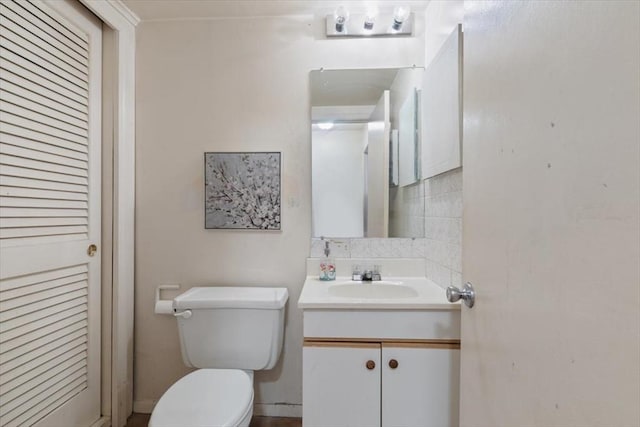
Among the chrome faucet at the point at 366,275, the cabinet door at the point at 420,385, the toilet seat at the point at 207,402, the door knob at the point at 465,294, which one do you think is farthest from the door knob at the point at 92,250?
the door knob at the point at 465,294

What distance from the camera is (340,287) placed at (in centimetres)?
153

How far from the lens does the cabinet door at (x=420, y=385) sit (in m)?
1.18

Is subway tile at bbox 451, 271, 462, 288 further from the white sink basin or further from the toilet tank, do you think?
the toilet tank

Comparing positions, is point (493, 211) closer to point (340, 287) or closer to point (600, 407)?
point (600, 407)

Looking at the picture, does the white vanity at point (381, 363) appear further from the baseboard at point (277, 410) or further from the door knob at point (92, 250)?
the door knob at point (92, 250)

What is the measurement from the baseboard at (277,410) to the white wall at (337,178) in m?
0.94

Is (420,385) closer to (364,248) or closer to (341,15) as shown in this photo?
(364,248)

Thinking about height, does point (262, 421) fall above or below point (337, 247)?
below

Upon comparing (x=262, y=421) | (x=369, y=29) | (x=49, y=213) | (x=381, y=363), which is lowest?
(x=262, y=421)

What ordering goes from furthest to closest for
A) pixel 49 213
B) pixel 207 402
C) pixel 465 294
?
pixel 49 213, pixel 207 402, pixel 465 294

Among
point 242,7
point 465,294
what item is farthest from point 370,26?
point 465,294

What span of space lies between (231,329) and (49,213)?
2.94ft

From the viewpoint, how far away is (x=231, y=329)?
1454mm

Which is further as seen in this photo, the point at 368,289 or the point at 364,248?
the point at 364,248
